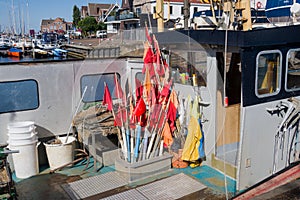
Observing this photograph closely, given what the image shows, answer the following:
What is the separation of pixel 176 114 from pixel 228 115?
96cm

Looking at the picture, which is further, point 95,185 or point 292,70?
point 95,185

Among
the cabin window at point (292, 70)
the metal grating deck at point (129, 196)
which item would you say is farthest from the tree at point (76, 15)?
the cabin window at point (292, 70)

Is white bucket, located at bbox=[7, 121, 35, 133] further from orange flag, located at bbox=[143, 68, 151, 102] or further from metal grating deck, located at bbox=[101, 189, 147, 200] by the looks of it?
orange flag, located at bbox=[143, 68, 151, 102]

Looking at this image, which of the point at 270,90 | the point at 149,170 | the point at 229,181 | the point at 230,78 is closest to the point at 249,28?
the point at 270,90

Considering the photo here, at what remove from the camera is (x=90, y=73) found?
282 inches

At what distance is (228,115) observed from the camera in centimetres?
605

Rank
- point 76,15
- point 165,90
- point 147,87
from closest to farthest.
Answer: point 165,90 < point 147,87 < point 76,15

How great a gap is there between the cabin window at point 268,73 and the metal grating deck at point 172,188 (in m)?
1.82

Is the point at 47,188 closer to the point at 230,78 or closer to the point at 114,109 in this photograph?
the point at 114,109

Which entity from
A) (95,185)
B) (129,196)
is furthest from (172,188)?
(95,185)

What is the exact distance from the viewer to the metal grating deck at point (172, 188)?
200 inches

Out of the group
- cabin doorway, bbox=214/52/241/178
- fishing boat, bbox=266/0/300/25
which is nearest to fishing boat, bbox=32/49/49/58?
fishing boat, bbox=266/0/300/25

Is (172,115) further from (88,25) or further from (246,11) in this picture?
(88,25)

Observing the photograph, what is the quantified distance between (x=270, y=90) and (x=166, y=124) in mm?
1954
